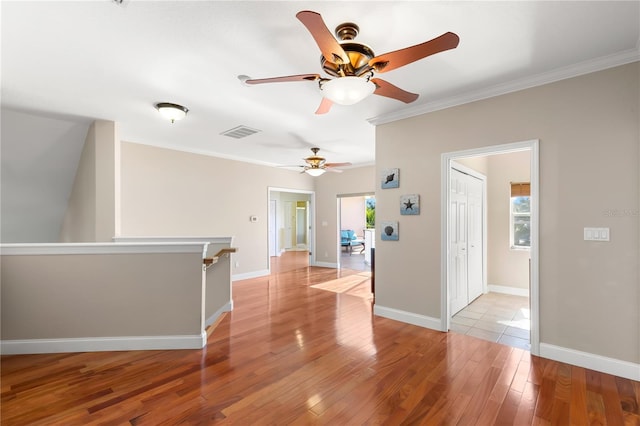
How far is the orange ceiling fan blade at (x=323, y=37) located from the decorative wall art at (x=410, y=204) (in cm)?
222

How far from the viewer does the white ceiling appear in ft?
6.47

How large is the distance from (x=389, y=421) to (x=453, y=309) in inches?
101

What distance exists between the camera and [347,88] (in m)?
1.95

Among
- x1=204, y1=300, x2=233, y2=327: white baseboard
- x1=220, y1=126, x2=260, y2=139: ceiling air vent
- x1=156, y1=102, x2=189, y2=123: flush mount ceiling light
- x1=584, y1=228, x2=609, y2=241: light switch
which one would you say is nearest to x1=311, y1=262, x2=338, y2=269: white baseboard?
x1=204, y1=300, x2=233, y2=327: white baseboard

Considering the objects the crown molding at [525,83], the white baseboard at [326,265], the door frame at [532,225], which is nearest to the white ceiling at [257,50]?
the crown molding at [525,83]

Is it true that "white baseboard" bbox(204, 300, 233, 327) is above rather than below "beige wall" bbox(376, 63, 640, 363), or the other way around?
below

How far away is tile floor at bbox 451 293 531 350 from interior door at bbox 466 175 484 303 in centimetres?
27

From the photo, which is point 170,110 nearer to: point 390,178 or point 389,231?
point 390,178

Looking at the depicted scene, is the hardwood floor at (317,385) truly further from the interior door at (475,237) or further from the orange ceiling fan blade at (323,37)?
the orange ceiling fan blade at (323,37)

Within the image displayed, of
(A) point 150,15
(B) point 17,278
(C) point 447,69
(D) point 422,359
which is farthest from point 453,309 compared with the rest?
(B) point 17,278

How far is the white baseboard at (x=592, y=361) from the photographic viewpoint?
2.47 metres

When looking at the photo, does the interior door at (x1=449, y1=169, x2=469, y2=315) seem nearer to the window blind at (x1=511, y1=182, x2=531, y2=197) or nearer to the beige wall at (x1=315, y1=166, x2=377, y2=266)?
the window blind at (x1=511, y1=182, x2=531, y2=197)

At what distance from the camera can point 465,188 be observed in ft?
14.5

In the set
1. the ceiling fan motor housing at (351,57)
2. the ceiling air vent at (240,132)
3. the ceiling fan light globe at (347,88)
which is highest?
the ceiling air vent at (240,132)
